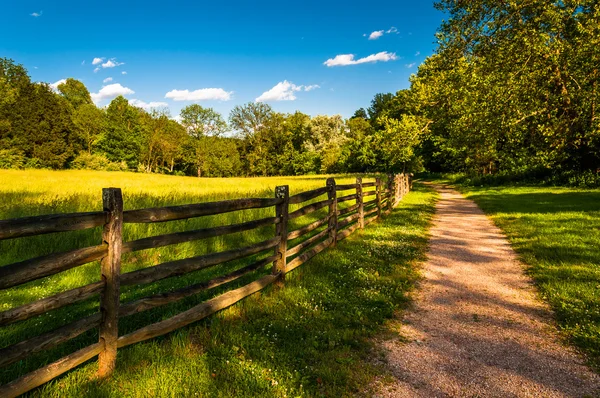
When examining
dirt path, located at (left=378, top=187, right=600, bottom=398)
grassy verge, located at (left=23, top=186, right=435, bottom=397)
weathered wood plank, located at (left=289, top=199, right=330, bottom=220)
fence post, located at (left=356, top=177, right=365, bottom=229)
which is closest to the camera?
grassy verge, located at (left=23, top=186, right=435, bottom=397)

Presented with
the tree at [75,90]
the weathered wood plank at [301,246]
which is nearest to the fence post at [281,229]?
the weathered wood plank at [301,246]

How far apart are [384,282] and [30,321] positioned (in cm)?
566

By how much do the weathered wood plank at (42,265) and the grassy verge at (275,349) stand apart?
1.06 metres

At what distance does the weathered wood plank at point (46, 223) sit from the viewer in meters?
2.66

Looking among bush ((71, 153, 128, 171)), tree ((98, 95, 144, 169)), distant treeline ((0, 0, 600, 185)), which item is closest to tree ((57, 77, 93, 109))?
distant treeline ((0, 0, 600, 185))

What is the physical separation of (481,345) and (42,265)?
196 inches

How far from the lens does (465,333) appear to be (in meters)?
4.56

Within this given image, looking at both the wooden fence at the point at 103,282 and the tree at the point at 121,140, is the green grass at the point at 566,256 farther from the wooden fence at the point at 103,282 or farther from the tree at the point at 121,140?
the tree at the point at 121,140

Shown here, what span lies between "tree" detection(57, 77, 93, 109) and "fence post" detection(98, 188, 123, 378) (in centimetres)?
10271

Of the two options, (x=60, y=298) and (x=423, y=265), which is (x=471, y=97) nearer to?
(x=423, y=265)

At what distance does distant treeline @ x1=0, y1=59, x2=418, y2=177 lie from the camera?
49.1 meters

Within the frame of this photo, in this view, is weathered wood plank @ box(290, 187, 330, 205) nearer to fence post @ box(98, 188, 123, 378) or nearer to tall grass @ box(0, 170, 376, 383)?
tall grass @ box(0, 170, 376, 383)

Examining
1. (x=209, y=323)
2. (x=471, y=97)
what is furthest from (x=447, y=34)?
(x=209, y=323)

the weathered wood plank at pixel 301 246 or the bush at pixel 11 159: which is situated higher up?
the bush at pixel 11 159
